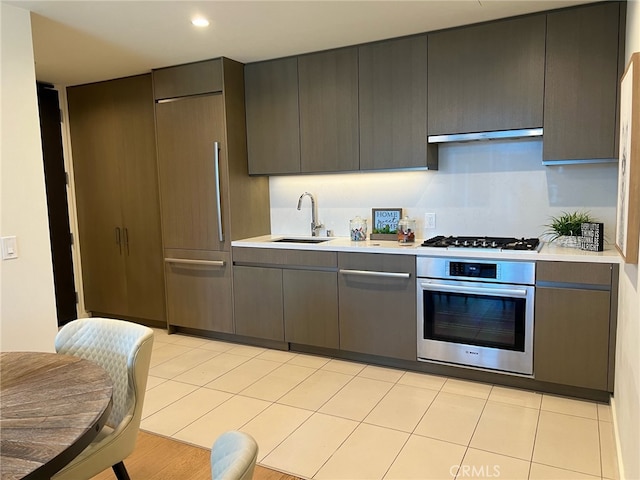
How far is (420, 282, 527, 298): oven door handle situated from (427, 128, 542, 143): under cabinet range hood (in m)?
1.02

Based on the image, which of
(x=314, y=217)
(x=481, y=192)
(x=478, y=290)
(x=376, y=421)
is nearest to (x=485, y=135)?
(x=481, y=192)

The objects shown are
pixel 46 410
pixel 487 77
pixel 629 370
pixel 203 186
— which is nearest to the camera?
pixel 46 410

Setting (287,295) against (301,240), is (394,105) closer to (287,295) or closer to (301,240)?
(301,240)

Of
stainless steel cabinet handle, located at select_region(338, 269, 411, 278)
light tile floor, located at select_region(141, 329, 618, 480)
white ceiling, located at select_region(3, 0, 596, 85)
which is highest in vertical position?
white ceiling, located at select_region(3, 0, 596, 85)

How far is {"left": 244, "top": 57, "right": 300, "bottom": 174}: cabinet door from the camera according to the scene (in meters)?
3.87

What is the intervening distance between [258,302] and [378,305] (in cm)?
106

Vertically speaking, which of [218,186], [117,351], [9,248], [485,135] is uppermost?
[485,135]

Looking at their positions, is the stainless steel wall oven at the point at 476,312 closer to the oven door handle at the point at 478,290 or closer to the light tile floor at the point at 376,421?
the oven door handle at the point at 478,290

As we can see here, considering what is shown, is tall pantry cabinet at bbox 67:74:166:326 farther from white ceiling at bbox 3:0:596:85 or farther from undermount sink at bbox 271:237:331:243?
undermount sink at bbox 271:237:331:243

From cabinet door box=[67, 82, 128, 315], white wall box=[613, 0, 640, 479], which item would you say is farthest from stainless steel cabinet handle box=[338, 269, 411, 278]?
cabinet door box=[67, 82, 128, 315]

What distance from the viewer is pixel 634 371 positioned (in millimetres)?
1814

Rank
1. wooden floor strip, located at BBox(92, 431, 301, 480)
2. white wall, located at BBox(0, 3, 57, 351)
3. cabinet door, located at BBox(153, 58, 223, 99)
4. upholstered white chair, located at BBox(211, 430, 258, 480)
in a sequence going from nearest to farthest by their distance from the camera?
upholstered white chair, located at BBox(211, 430, 258, 480)
wooden floor strip, located at BBox(92, 431, 301, 480)
white wall, located at BBox(0, 3, 57, 351)
cabinet door, located at BBox(153, 58, 223, 99)

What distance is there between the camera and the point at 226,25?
122 inches

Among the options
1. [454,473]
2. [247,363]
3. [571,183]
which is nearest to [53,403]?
[454,473]
